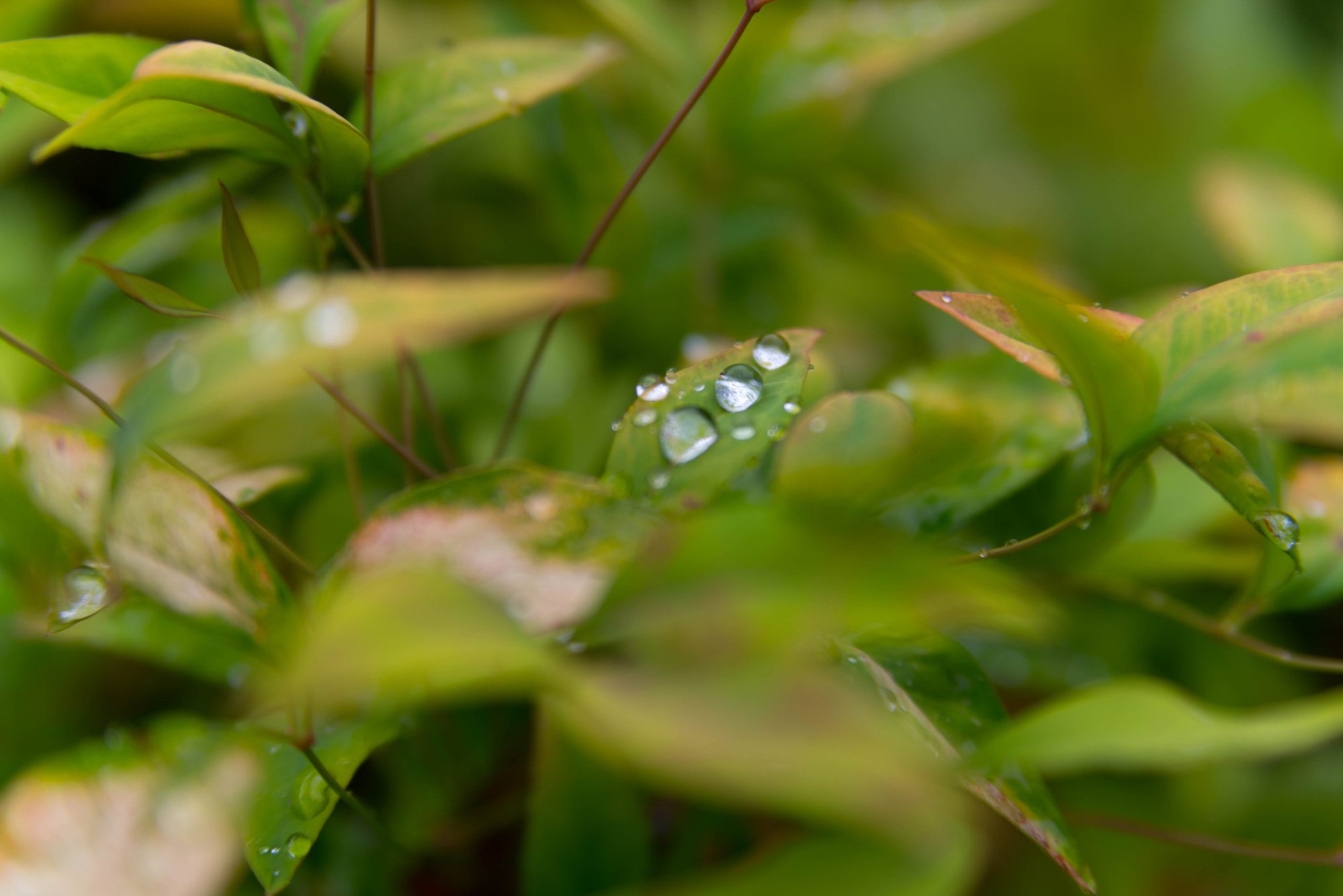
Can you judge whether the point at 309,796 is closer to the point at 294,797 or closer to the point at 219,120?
the point at 294,797

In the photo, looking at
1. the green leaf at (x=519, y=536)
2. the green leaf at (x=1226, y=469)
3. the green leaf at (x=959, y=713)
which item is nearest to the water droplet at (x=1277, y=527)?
the green leaf at (x=1226, y=469)

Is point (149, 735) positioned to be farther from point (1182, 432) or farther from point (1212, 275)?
point (1212, 275)

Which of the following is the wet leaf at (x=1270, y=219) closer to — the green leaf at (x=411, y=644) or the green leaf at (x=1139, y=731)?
the green leaf at (x=1139, y=731)

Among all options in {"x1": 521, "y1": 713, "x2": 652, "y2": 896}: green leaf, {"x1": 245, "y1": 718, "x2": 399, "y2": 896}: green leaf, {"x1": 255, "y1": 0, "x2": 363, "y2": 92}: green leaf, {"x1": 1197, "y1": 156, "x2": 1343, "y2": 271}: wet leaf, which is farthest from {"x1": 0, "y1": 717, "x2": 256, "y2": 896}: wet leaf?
{"x1": 1197, "y1": 156, "x2": 1343, "y2": 271}: wet leaf

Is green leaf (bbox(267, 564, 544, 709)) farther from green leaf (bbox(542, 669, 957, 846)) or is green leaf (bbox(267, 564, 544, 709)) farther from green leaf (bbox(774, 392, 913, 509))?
green leaf (bbox(774, 392, 913, 509))

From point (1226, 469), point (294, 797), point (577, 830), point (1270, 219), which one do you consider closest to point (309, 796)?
point (294, 797)
